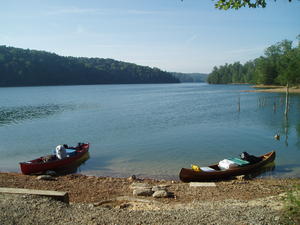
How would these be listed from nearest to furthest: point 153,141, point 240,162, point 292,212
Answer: point 292,212 < point 240,162 < point 153,141

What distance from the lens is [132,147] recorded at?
23.1m

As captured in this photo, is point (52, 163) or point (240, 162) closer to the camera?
point (240, 162)

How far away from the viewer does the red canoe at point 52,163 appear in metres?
16.4

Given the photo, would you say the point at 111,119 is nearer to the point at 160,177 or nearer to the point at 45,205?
the point at 160,177

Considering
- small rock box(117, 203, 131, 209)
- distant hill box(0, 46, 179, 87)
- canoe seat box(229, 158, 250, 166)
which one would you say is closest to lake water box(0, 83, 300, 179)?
canoe seat box(229, 158, 250, 166)

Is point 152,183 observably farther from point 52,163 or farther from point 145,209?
point 52,163

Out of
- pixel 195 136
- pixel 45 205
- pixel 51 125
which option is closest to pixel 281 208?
pixel 45 205

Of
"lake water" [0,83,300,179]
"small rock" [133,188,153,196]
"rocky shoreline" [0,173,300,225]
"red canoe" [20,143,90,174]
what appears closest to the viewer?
"rocky shoreline" [0,173,300,225]

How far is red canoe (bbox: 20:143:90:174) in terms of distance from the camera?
1639 centimetres

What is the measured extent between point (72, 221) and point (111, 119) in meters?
33.6

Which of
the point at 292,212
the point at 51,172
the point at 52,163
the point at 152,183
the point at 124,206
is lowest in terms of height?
the point at 51,172

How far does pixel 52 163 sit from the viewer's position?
17172 millimetres

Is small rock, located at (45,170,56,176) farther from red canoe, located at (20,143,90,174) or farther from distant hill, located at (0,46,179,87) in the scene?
distant hill, located at (0,46,179,87)

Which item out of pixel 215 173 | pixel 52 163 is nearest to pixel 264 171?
pixel 215 173
